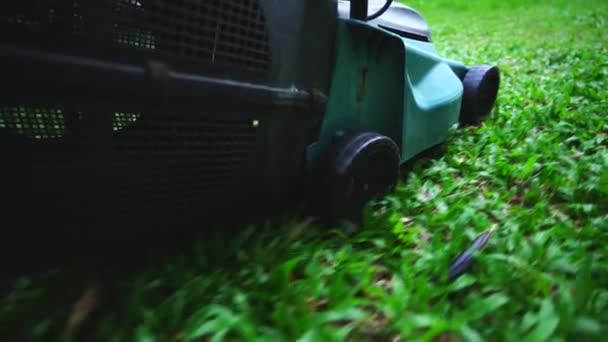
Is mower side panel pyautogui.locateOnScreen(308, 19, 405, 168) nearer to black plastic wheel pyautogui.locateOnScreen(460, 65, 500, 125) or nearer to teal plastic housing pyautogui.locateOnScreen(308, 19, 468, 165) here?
teal plastic housing pyautogui.locateOnScreen(308, 19, 468, 165)

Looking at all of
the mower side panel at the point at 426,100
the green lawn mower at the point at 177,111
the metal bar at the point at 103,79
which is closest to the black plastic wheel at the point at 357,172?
the green lawn mower at the point at 177,111

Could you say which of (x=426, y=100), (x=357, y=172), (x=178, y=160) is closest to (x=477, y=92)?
(x=426, y=100)

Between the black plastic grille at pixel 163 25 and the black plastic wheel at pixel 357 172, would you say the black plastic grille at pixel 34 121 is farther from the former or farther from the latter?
the black plastic wheel at pixel 357 172

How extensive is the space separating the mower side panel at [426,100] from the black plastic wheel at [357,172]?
0.19 metres

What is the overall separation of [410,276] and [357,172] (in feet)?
0.95

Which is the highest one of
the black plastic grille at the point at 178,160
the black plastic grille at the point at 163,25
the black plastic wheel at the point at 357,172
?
the black plastic grille at the point at 163,25

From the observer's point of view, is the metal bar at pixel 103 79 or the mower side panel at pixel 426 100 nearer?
the metal bar at pixel 103 79

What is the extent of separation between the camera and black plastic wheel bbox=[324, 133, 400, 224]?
3.55ft

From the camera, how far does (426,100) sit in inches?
57.0

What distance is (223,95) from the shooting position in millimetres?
834

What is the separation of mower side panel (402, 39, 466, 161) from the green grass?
Result: 126mm

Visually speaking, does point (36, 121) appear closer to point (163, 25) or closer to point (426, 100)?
point (163, 25)

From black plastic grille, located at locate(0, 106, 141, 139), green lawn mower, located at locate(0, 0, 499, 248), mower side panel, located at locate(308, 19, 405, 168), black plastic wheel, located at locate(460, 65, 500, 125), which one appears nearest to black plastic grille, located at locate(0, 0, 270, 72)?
green lawn mower, located at locate(0, 0, 499, 248)

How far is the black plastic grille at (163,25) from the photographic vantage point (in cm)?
65
